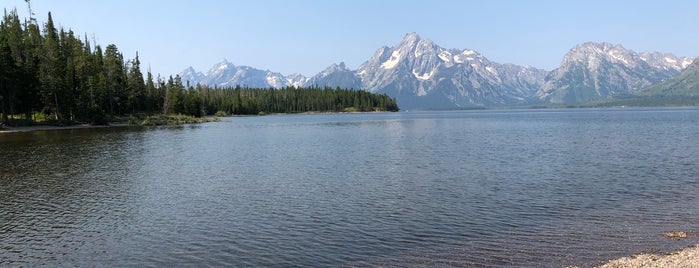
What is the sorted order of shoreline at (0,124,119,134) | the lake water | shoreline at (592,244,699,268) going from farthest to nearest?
shoreline at (0,124,119,134) < the lake water < shoreline at (592,244,699,268)

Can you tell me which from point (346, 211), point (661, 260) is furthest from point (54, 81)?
point (661, 260)

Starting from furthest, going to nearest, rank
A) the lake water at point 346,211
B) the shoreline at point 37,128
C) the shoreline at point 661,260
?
the shoreline at point 37,128, the lake water at point 346,211, the shoreline at point 661,260

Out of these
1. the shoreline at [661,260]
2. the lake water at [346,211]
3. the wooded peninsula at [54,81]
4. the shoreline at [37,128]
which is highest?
the wooded peninsula at [54,81]

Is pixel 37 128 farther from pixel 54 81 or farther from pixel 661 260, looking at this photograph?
pixel 661 260

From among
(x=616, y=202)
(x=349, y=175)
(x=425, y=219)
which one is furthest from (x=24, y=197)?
(x=616, y=202)

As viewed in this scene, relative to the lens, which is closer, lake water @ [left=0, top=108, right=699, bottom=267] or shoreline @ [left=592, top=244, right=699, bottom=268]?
shoreline @ [left=592, top=244, right=699, bottom=268]

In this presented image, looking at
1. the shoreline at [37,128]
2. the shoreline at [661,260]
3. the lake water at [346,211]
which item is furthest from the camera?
the shoreline at [37,128]

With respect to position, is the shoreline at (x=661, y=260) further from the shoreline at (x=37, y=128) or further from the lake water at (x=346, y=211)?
the shoreline at (x=37, y=128)

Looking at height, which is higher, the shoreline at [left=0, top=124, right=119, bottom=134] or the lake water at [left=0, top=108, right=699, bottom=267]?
the shoreline at [left=0, top=124, right=119, bottom=134]

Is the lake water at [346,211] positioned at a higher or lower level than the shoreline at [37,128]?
lower

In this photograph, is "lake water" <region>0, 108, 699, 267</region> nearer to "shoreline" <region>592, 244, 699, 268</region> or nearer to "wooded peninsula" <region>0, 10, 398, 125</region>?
"shoreline" <region>592, 244, 699, 268</region>

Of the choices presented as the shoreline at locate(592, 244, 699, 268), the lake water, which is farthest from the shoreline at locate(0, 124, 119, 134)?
the shoreline at locate(592, 244, 699, 268)

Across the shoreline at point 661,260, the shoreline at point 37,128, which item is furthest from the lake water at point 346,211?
the shoreline at point 37,128

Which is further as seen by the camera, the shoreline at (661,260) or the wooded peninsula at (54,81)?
the wooded peninsula at (54,81)
